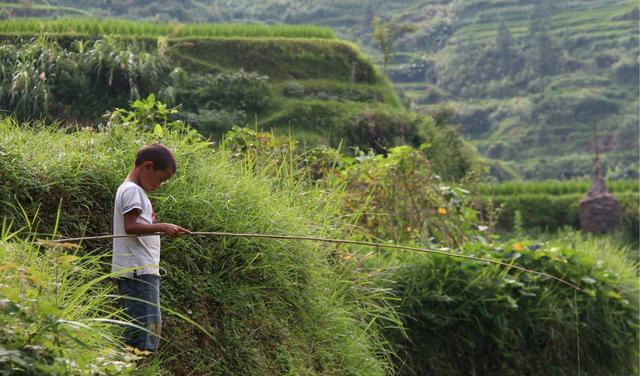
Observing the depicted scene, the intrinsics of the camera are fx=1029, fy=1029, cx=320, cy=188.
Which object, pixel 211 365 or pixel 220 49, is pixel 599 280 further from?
pixel 220 49

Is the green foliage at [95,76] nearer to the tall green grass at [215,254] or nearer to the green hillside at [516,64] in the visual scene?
the tall green grass at [215,254]

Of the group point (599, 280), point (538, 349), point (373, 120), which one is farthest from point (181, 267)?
point (373, 120)

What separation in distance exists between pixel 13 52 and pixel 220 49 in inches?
491

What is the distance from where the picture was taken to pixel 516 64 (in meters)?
71.3

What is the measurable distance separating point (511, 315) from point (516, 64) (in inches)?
2583

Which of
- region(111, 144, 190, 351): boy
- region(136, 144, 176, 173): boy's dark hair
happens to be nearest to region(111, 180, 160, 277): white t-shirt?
region(111, 144, 190, 351): boy

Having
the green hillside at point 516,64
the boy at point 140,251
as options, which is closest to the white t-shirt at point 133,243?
the boy at point 140,251

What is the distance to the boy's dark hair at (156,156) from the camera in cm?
435

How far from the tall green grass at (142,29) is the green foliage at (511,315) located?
14346mm

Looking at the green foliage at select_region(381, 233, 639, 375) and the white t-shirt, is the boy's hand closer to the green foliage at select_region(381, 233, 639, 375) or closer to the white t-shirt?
the white t-shirt

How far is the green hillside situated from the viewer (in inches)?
2411

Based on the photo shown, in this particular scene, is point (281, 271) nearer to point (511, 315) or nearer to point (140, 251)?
point (140, 251)

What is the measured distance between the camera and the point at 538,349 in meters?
7.67

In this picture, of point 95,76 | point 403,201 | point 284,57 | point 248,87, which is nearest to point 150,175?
point 403,201
